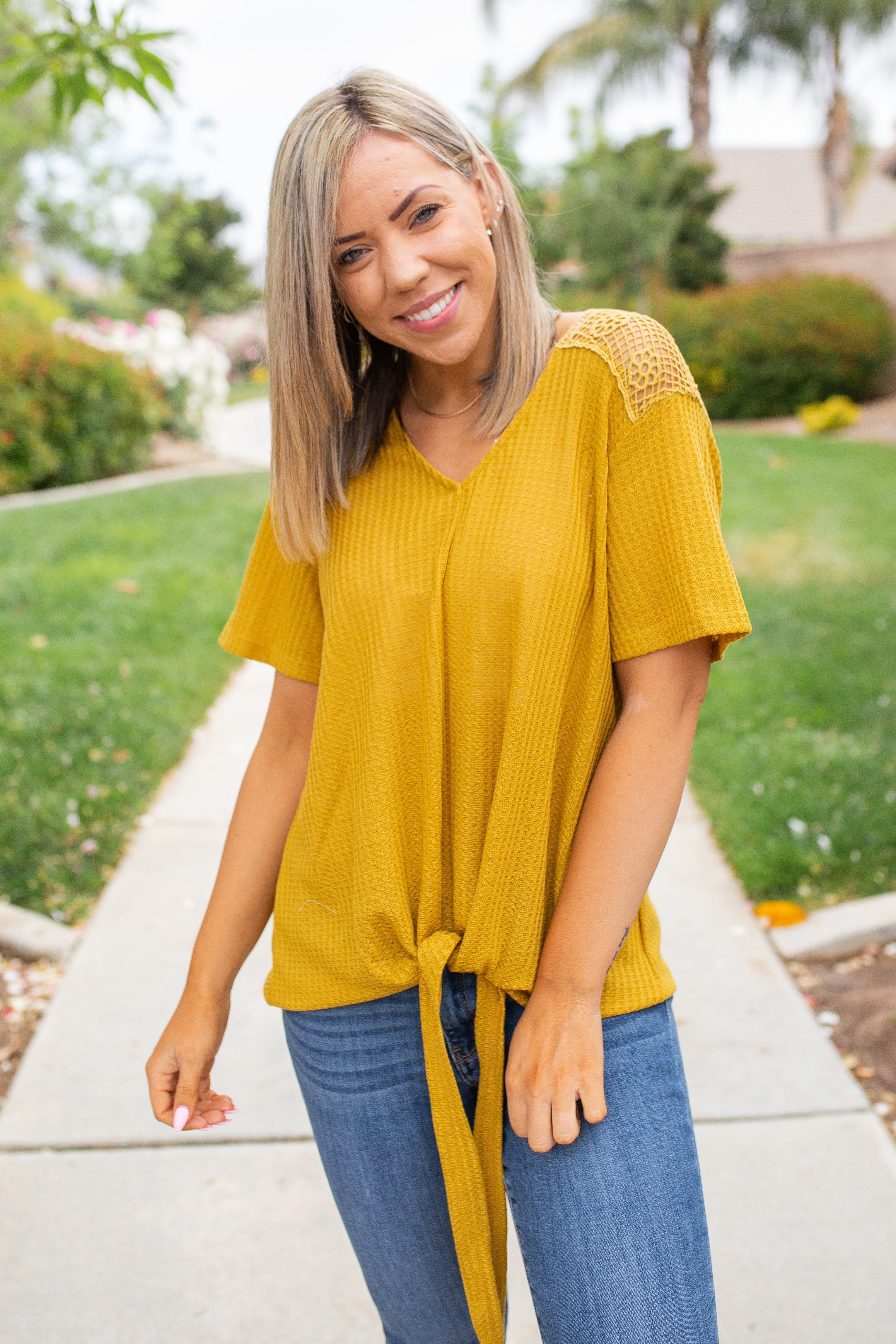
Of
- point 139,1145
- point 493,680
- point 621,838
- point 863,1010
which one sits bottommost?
point 863,1010

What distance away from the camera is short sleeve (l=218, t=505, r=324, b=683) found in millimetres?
1622

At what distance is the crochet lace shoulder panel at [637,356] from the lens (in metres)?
1.30

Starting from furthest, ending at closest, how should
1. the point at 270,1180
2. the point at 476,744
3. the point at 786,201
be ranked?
the point at 786,201 < the point at 270,1180 < the point at 476,744

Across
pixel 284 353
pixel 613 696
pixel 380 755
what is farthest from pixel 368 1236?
pixel 284 353

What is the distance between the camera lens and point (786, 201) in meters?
34.1

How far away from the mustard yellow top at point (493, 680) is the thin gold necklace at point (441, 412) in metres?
0.07

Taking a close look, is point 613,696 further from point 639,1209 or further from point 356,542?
point 639,1209

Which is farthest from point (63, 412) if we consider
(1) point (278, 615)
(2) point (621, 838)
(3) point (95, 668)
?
(2) point (621, 838)

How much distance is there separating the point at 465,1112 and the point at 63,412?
10285 mm

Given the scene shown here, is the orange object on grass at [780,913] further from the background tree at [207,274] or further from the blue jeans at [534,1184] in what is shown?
the background tree at [207,274]

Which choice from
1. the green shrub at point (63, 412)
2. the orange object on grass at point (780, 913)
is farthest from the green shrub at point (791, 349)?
the orange object on grass at point (780, 913)

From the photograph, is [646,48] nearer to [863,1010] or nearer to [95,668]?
[95,668]

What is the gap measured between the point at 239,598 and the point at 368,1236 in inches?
35.2

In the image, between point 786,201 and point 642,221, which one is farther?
point 786,201
